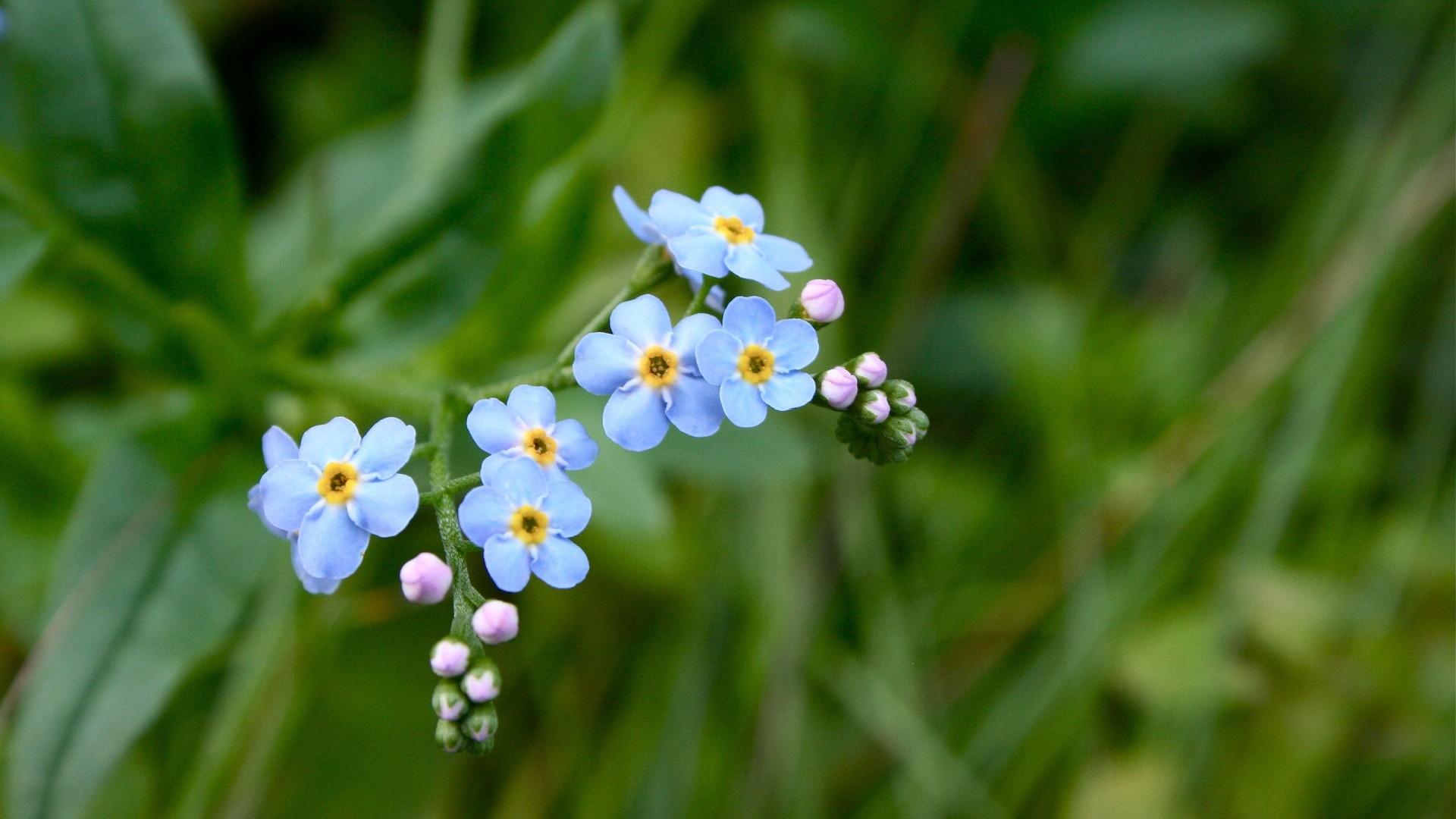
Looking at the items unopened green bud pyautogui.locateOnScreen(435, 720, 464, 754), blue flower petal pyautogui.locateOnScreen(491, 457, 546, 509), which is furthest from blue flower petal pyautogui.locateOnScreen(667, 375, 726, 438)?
unopened green bud pyautogui.locateOnScreen(435, 720, 464, 754)

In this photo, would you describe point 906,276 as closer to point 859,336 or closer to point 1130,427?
point 859,336

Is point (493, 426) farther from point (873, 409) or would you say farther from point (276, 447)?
point (873, 409)

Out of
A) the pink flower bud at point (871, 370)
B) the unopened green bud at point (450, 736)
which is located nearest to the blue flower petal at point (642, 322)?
the pink flower bud at point (871, 370)

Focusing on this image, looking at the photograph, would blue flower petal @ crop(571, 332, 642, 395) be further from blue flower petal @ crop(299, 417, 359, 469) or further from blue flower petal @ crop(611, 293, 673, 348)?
blue flower petal @ crop(299, 417, 359, 469)

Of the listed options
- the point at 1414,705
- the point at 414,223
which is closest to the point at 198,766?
the point at 414,223

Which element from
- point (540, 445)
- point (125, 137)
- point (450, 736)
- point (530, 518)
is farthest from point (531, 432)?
point (125, 137)

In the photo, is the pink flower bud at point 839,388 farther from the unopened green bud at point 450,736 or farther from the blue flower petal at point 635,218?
the unopened green bud at point 450,736
